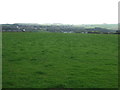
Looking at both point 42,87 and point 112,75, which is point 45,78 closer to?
point 42,87

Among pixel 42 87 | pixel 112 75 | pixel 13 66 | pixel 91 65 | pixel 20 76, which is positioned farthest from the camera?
pixel 91 65

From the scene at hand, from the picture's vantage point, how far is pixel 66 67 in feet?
39.7

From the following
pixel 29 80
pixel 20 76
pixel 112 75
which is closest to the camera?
pixel 29 80

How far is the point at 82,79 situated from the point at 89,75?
0.85m

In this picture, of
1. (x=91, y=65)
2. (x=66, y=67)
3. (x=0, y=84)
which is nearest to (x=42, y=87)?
(x=0, y=84)

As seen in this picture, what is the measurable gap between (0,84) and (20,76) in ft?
4.81

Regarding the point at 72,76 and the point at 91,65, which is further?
the point at 91,65

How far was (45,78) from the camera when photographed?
31.8 ft

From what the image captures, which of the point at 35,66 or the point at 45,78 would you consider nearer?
the point at 45,78

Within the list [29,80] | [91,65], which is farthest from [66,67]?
[29,80]

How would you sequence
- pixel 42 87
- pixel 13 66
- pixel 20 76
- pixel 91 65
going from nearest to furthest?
pixel 42 87 → pixel 20 76 → pixel 13 66 → pixel 91 65

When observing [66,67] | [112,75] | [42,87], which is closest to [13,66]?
[66,67]

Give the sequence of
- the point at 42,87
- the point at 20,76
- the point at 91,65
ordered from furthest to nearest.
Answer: the point at 91,65, the point at 20,76, the point at 42,87

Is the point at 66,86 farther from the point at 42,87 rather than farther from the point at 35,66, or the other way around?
the point at 35,66
